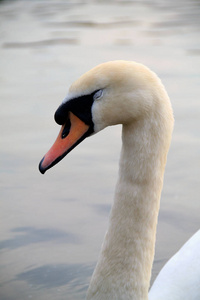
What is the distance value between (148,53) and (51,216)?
174 inches

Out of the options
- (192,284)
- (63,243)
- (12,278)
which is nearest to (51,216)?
(63,243)

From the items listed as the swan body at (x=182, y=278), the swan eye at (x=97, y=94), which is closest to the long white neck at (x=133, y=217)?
the swan eye at (x=97, y=94)

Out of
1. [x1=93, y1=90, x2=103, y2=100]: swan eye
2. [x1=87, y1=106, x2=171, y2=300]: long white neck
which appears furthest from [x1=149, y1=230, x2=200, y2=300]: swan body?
[x1=93, y1=90, x2=103, y2=100]: swan eye

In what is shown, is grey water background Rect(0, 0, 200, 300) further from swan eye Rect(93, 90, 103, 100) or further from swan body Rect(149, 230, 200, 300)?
swan eye Rect(93, 90, 103, 100)

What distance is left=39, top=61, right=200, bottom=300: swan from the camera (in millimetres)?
2066

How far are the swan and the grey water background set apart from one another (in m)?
0.89

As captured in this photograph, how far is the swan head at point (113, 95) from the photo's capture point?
2.06 meters

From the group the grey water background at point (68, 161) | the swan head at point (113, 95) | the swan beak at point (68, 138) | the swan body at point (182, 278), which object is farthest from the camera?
the grey water background at point (68, 161)

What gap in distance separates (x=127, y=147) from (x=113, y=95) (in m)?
0.19

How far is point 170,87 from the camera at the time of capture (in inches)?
257

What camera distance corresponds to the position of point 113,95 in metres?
2.08

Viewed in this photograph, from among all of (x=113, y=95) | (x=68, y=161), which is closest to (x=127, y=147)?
(x=113, y=95)

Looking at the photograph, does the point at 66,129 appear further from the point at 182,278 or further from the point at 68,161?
the point at 68,161

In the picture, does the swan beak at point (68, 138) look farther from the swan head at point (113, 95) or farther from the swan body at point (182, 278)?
the swan body at point (182, 278)
